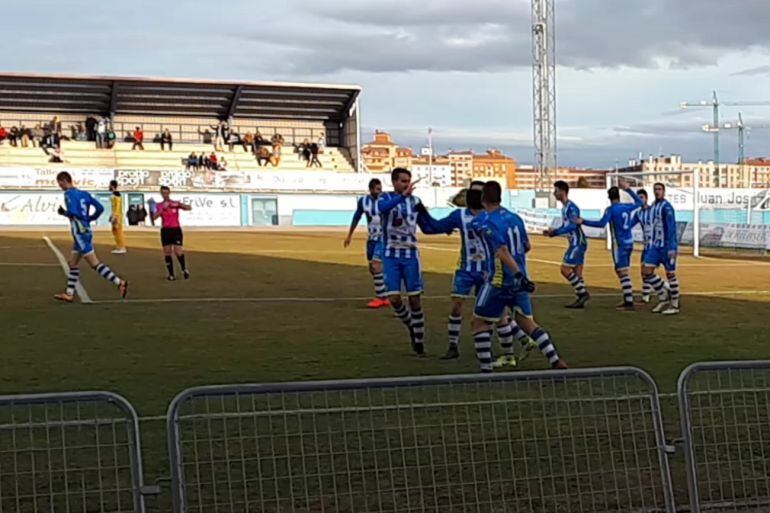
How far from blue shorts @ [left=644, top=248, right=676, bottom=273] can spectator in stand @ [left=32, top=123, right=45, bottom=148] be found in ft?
185

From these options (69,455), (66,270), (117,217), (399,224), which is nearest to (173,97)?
(117,217)

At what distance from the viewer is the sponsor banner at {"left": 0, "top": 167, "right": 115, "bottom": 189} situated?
56.8m

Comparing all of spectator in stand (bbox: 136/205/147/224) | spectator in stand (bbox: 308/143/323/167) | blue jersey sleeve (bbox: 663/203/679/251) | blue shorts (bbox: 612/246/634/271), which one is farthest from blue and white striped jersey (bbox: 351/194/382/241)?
spectator in stand (bbox: 308/143/323/167)

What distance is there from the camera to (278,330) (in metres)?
13.3

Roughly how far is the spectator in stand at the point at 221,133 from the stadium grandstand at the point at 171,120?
0.66 ft

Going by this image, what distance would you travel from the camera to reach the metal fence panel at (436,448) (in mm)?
5547

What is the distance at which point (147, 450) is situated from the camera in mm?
6605

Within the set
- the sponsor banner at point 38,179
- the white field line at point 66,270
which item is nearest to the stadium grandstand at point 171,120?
the sponsor banner at point 38,179

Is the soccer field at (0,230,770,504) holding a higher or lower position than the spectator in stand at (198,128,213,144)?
lower

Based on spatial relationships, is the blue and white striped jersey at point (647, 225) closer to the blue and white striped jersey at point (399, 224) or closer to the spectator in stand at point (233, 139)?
the blue and white striped jersey at point (399, 224)

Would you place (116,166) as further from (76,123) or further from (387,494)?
(387,494)

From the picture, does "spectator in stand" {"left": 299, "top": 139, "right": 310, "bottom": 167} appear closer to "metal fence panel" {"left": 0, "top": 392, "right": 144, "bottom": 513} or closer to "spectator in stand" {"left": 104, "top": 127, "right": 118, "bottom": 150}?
"spectator in stand" {"left": 104, "top": 127, "right": 118, "bottom": 150}

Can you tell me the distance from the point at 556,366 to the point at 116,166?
193ft

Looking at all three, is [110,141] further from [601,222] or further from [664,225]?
[664,225]
